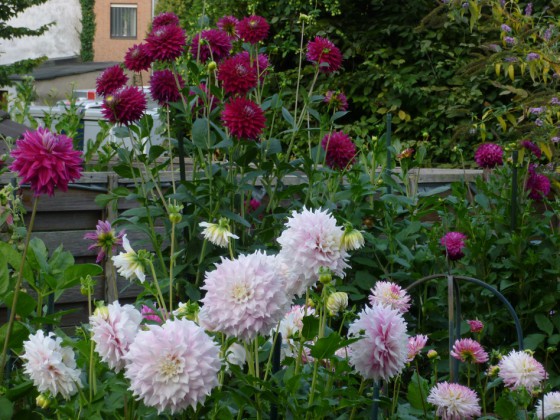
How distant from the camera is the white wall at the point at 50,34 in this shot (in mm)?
24812

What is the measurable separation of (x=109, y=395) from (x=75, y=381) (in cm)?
10

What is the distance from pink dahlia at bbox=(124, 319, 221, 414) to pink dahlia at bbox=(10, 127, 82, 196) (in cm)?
35

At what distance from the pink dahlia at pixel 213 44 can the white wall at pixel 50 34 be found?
23228 millimetres

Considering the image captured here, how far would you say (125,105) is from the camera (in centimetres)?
218

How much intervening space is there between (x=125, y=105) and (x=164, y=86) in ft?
0.55

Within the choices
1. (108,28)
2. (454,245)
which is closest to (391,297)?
(454,245)

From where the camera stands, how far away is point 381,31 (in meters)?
7.46

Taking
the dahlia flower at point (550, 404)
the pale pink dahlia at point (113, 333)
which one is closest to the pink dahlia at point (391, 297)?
the dahlia flower at point (550, 404)

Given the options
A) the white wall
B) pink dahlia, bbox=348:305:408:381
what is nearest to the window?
the white wall

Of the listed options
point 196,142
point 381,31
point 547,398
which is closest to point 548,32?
point 196,142

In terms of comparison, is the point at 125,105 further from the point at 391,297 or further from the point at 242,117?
the point at 391,297

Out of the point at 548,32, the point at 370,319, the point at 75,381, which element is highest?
the point at 548,32

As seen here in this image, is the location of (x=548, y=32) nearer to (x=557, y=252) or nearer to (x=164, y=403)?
(x=557, y=252)

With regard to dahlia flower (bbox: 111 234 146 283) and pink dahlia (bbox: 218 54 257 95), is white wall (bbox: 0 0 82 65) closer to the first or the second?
pink dahlia (bbox: 218 54 257 95)
